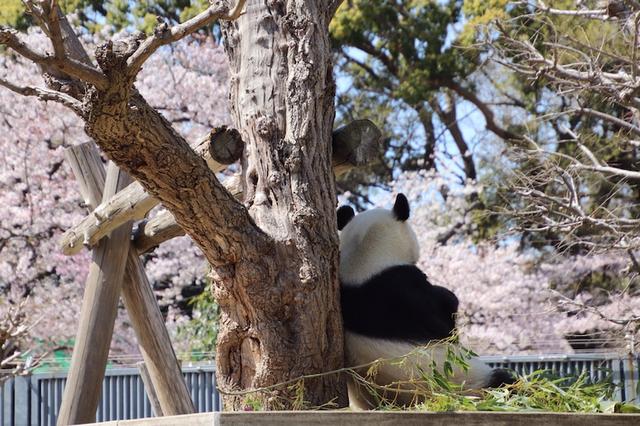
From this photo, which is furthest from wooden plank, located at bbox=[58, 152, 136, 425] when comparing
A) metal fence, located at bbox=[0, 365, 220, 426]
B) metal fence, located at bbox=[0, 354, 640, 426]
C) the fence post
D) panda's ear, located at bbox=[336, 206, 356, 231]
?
the fence post

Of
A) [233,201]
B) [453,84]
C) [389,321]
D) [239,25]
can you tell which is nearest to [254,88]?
[239,25]

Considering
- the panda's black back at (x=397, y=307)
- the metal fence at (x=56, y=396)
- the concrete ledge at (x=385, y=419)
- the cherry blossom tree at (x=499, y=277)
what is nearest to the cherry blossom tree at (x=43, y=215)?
the metal fence at (x=56, y=396)

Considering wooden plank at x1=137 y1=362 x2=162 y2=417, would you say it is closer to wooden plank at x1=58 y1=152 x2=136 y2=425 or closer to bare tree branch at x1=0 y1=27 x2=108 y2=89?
wooden plank at x1=58 y1=152 x2=136 y2=425

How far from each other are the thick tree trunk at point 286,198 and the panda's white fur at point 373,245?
1.27 ft

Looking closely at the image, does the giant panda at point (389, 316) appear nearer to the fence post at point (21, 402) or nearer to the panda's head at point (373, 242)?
the panda's head at point (373, 242)

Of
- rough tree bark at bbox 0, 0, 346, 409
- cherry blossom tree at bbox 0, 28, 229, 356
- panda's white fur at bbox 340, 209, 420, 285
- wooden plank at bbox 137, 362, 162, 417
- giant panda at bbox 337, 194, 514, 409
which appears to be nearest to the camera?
rough tree bark at bbox 0, 0, 346, 409

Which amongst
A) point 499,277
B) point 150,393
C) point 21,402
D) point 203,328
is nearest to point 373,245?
point 150,393

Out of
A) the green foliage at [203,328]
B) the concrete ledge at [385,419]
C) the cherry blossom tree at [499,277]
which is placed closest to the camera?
the concrete ledge at [385,419]

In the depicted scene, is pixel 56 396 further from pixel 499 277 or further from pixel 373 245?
pixel 499 277

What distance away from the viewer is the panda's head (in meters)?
4.16

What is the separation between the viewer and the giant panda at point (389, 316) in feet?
13.0

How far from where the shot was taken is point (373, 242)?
437 centimetres

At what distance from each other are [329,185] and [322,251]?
0.33 m

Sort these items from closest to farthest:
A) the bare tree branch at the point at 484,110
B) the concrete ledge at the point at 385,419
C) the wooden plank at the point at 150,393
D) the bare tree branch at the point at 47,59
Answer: the bare tree branch at the point at 47,59, the concrete ledge at the point at 385,419, the wooden plank at the point at 150,393, the bare tree branch at the point at 484,110
